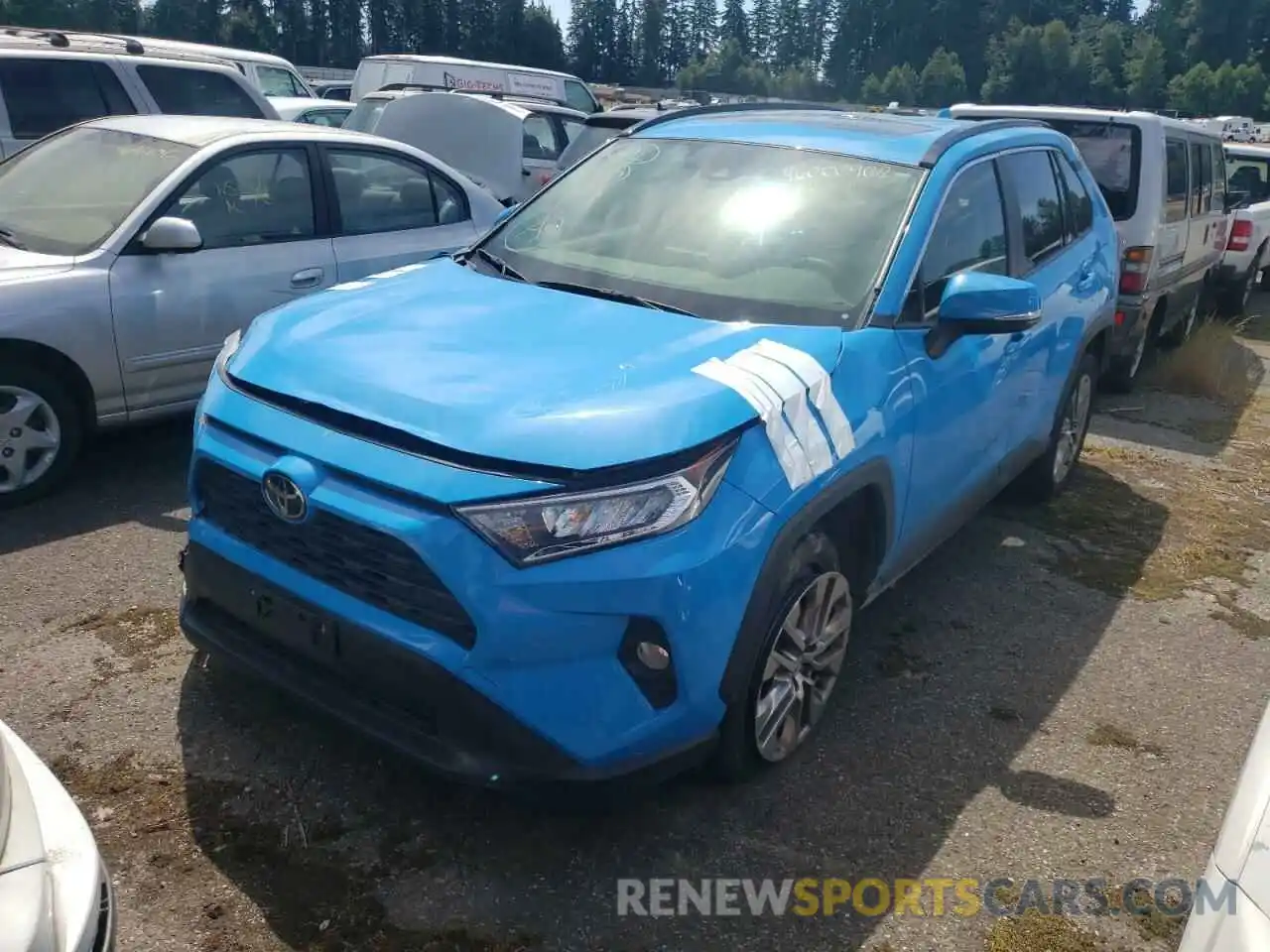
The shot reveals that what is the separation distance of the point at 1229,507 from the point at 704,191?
3.87 metres

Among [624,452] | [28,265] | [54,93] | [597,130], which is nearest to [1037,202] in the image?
[624,452]

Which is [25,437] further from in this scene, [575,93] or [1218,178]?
[575,93]

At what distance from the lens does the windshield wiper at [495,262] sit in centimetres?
378

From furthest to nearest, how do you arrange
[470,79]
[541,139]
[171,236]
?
1. [470,79]
2. [541,139]
3. [171,236]

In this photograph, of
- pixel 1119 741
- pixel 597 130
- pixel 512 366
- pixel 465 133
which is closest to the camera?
pixel 512 366

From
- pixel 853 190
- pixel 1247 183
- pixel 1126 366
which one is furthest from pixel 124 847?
pixel 1247 183

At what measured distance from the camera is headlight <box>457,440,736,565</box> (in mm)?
2477

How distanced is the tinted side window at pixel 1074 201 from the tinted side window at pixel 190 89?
247 inches

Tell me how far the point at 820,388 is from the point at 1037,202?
2351 millimetres

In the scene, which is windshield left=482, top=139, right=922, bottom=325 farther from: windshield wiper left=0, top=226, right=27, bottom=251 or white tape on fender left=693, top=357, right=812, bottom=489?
windshield wiper left=0, top=226, right=27, bottom=251

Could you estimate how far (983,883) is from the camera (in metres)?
2.92

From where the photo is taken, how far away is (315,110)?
42.9 ft

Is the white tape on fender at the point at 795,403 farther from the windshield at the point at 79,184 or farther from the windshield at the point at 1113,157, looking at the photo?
the windshield at the point at 1113,157

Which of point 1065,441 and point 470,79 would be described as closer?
point 1065,441
